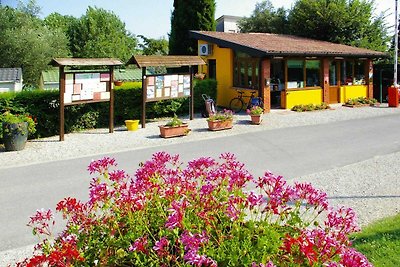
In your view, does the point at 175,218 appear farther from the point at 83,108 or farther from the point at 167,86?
the point at 167,86

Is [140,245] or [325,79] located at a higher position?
[325,79]

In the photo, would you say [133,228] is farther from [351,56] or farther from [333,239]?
[351,56]

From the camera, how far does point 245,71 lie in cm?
2062

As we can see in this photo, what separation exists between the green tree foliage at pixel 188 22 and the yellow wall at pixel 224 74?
237 inches

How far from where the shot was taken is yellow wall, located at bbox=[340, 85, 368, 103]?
2303cm

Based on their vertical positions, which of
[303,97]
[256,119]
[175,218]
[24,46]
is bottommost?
[175,218]

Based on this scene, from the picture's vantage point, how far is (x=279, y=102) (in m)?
21.7

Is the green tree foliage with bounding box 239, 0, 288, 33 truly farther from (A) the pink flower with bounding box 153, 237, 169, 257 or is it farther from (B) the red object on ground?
(A) the pink flower with bounding box 153, 237, 169, 257

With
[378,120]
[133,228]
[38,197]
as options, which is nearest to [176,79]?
[378,120]

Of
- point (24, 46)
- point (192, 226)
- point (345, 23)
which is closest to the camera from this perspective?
point (192, 226)

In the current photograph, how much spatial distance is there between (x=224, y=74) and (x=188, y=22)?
26.9ft

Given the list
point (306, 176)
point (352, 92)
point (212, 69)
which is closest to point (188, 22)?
point (212, 69)

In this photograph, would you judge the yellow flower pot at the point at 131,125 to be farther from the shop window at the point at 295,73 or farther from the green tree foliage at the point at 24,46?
the green tree foliage at the point at 24,46

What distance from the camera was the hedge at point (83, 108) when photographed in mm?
13406
